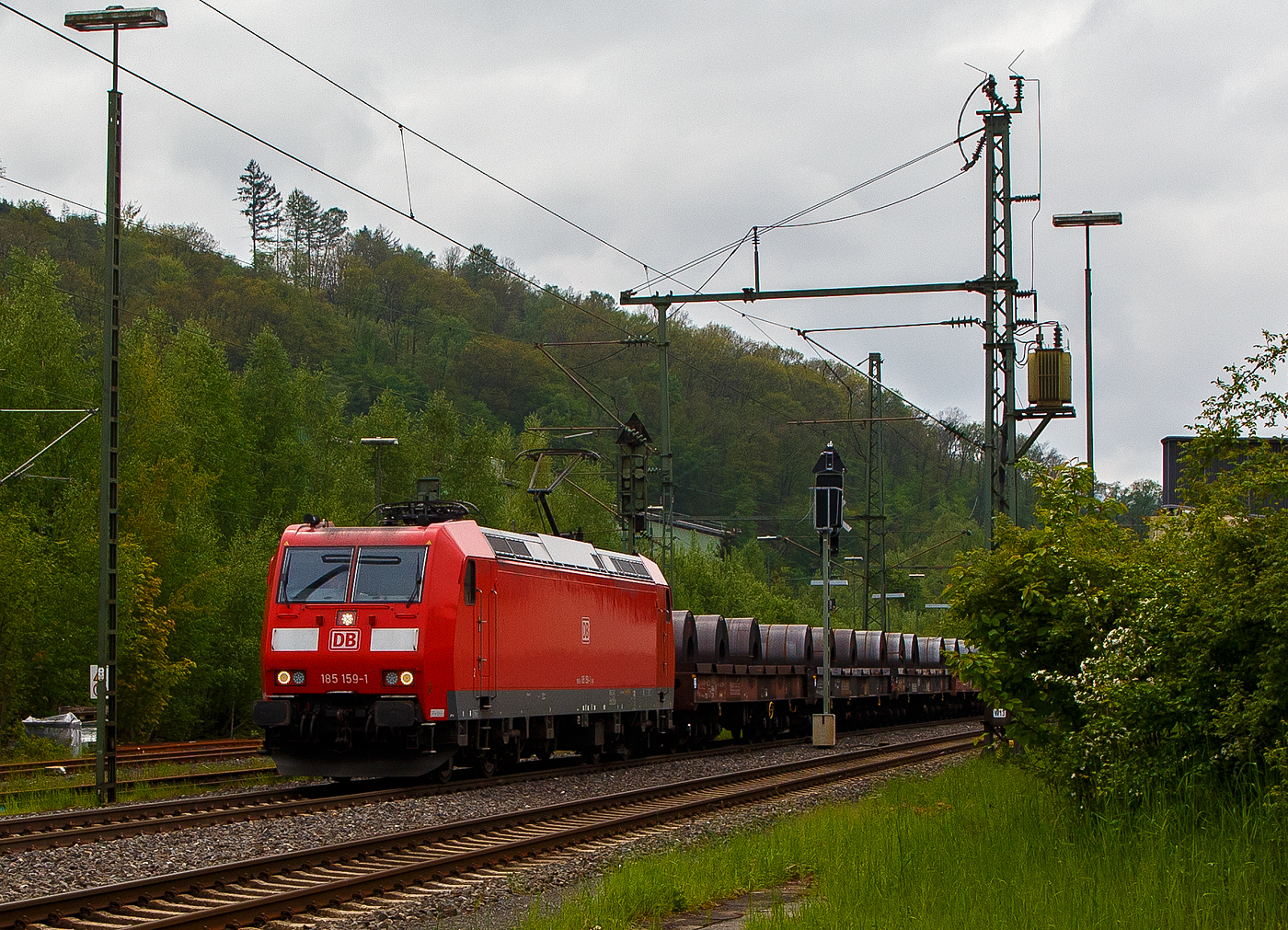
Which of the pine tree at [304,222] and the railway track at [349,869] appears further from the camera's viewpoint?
the pine tree at [304,222]

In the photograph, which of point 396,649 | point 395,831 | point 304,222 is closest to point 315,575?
point 396,649

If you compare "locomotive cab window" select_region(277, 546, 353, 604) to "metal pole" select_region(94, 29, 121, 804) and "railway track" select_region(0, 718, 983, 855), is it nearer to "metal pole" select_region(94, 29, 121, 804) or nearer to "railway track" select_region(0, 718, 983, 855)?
"metal pole" select_region(94, 29, 121, 804)

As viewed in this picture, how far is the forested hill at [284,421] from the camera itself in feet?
111

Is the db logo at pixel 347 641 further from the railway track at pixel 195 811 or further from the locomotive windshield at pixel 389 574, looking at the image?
the railway track at pixel 195 811

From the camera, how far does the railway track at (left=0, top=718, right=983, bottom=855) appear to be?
13.4 meters

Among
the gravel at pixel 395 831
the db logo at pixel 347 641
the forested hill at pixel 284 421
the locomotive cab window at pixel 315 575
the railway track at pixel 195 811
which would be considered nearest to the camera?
the gravel at pixel 395 831

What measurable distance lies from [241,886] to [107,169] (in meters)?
11.5

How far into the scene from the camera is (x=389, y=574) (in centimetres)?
1847

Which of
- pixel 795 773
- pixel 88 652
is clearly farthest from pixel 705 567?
pixel 795 773

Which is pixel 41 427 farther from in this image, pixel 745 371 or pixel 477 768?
pixel 745 371

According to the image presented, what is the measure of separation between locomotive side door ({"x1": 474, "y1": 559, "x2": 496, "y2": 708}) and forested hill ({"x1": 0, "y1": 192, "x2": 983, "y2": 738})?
4592 mm

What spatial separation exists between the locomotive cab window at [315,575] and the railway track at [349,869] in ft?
14.1

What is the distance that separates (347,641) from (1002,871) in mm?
10365

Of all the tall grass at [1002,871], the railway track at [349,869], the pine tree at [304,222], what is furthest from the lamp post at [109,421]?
the pine tree at [304,222]
